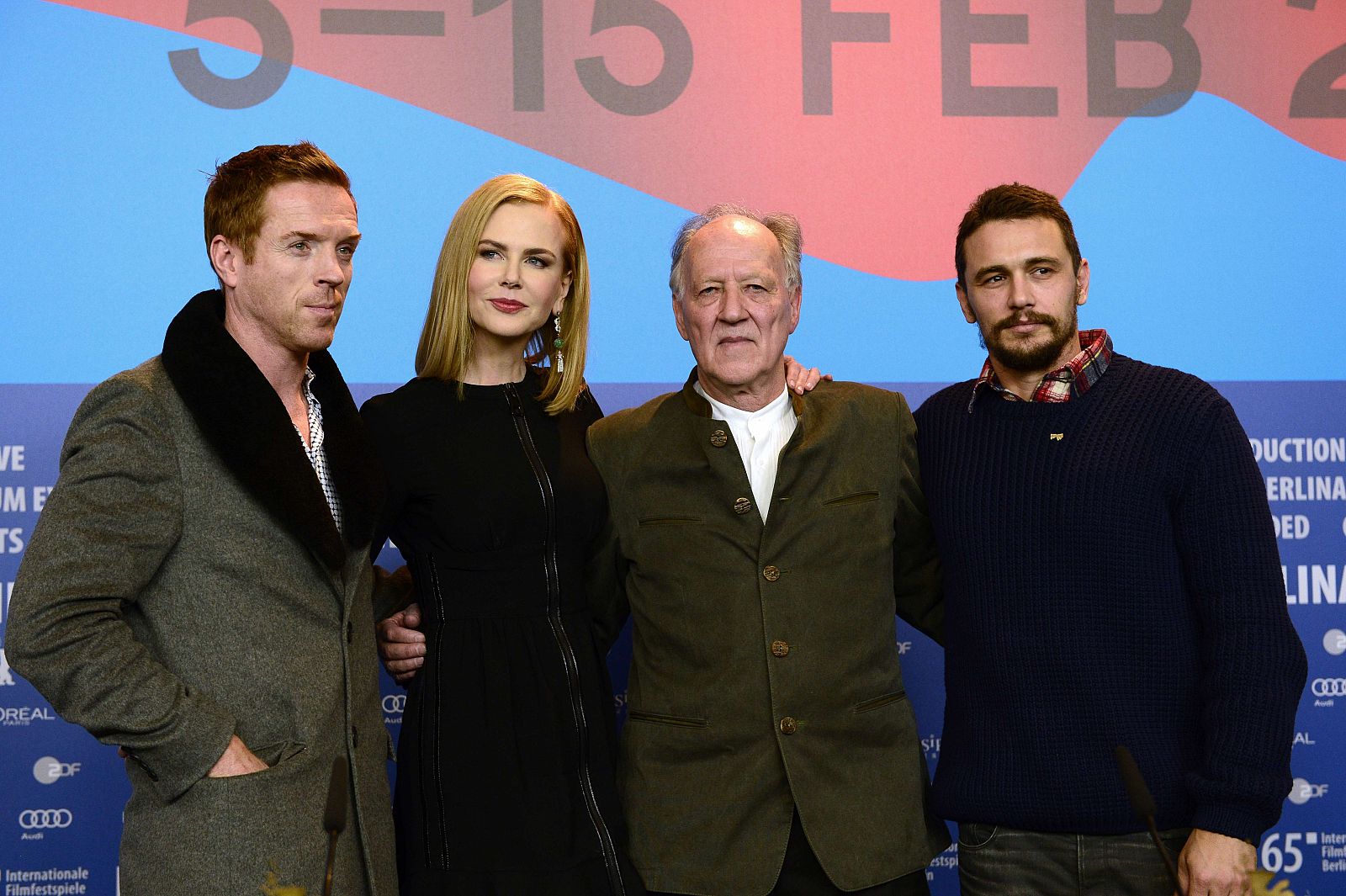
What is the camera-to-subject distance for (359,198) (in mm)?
3184

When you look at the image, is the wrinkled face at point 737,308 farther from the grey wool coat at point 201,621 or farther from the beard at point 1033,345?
the grey wool coat at point 201,621

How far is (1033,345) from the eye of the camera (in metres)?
2.19

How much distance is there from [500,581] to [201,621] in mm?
534

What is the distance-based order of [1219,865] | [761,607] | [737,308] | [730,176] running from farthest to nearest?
[730,176] < [737,308] < [761,607] < [1219,865]

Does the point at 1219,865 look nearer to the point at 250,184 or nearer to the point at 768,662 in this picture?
the point at 768,662

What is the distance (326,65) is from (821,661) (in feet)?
6.78

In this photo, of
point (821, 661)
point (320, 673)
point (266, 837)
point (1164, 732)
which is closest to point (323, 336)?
point (320, 673)

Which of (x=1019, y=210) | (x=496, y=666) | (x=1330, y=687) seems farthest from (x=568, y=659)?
(x=1330, y=687)

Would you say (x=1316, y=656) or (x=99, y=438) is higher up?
(x=99, y=438)

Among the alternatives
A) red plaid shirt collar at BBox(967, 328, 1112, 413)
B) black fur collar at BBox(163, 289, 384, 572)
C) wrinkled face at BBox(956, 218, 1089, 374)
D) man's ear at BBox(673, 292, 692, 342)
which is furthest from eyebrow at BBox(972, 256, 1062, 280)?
black fur collar at BBox(163, 289, 384, 572)

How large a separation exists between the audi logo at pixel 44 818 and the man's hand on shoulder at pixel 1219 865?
8.54 ft

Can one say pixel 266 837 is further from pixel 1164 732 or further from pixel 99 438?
pixel 1164 732

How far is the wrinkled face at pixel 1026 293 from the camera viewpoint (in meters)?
2.19

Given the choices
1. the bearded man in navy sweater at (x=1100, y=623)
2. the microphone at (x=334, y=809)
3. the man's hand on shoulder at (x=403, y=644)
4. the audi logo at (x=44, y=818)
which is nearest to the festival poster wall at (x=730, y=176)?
the audi logo at (x=44, y=818)
